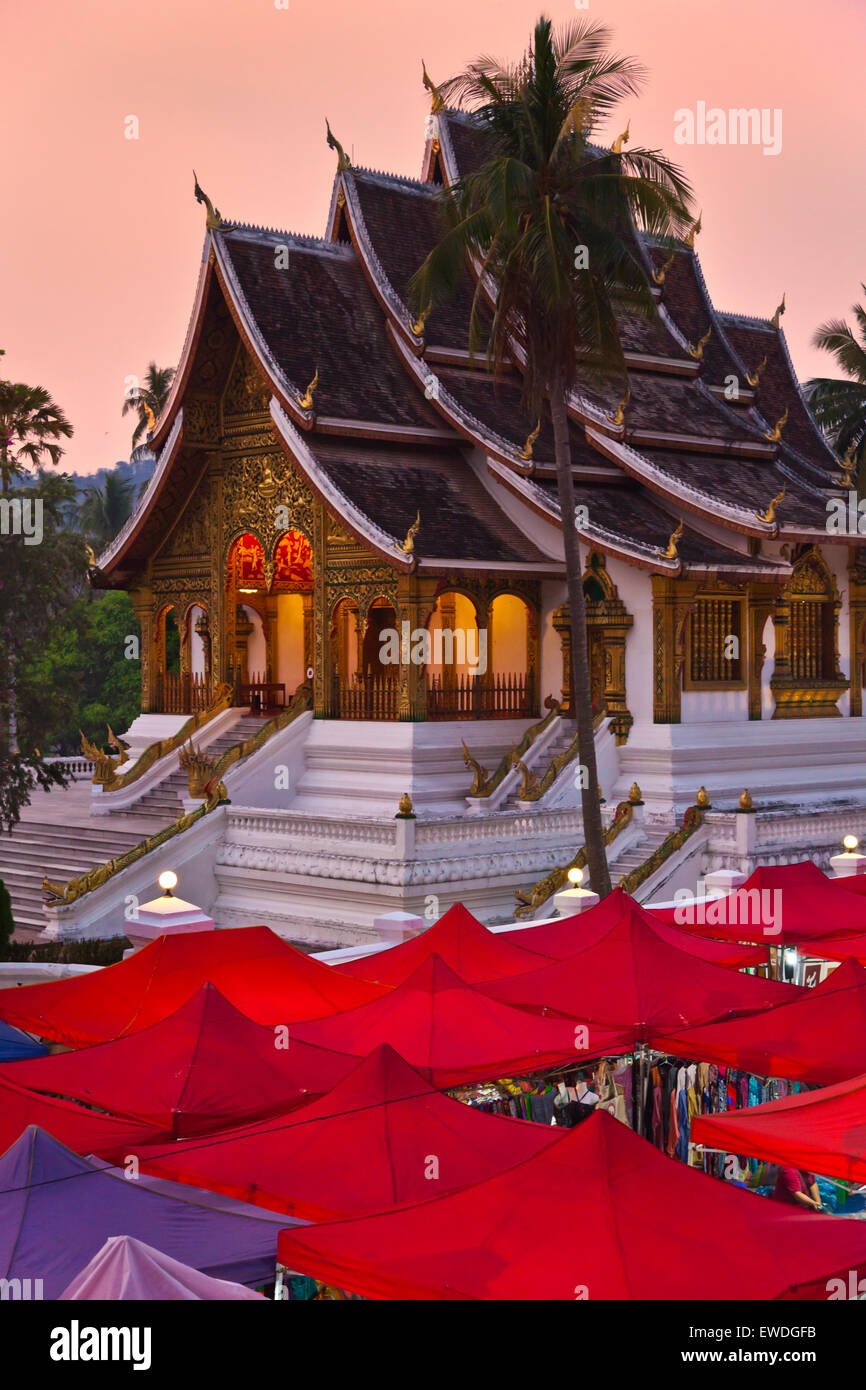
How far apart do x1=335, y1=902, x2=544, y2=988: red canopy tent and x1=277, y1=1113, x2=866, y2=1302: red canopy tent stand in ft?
17.6

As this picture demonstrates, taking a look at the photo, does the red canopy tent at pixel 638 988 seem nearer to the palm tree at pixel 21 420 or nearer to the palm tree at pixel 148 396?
the palm tree at pixel 21 420

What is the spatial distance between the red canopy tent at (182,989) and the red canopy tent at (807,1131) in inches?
142

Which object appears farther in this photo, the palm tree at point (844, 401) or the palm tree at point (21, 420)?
the palm tree at point (844, 401)

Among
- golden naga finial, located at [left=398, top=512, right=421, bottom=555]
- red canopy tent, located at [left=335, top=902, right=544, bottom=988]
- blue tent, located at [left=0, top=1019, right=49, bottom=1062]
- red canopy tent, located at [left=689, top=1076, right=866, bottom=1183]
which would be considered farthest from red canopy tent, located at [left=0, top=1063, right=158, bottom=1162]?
golden naga finial, located at [left=398, top=512, right=421, bottom=555]

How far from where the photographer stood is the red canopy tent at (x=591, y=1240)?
641cm

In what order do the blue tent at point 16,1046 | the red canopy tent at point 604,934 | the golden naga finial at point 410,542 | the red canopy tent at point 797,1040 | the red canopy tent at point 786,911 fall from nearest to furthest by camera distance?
the red canopy tent at point 797,1040 < the blue tent at point 16,1046 < the red canopy tent at point 604,934 < the red canopy tent at point 786,911 < the golden naga finial at point 410,542

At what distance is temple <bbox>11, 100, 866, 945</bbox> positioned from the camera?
20125 millimetres

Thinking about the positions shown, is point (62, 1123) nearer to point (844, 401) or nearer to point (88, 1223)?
point (88, 1223)

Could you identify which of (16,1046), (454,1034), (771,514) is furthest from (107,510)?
(454,1034)

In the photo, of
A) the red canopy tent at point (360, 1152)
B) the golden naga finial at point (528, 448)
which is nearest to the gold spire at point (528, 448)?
the golden naga finial at point (528, 448)

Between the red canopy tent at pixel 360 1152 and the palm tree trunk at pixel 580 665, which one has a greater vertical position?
the palm tree trunk at pixel 580 665

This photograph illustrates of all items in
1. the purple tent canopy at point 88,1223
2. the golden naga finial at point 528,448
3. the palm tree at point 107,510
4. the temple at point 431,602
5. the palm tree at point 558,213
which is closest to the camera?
the purple tent canopy at point 88,1223
